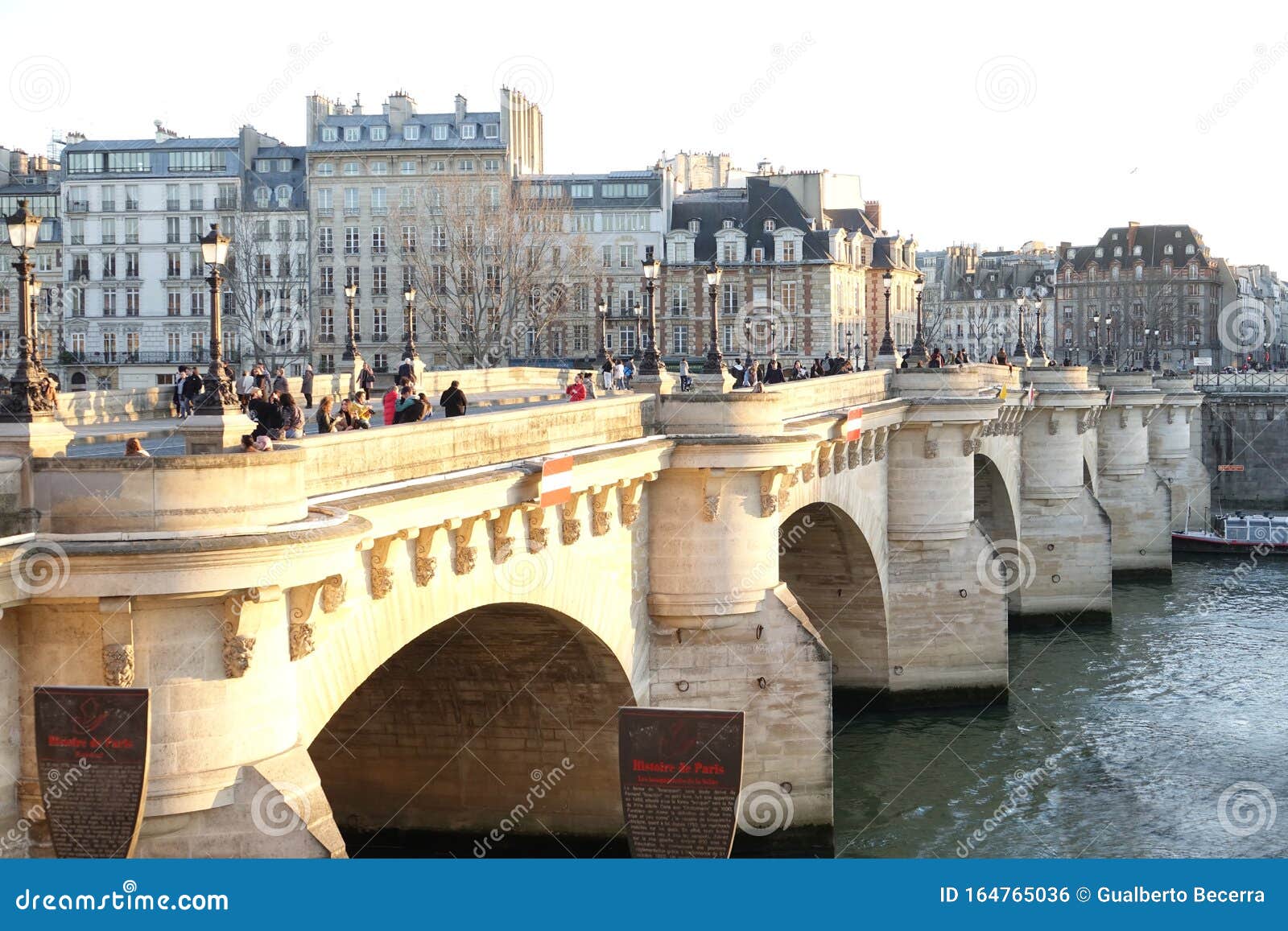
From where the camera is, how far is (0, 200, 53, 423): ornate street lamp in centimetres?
1401

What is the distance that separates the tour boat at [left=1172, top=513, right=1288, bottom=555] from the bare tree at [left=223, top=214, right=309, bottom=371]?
140 ft

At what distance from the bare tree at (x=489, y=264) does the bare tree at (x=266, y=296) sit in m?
6.51

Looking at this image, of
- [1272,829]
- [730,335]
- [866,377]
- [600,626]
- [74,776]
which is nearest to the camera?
[74,776]

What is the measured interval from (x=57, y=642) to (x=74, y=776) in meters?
1.10

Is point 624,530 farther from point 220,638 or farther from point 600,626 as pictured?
point 220,638

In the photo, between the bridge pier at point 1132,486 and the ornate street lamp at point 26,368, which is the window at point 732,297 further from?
the ornate street lamp at point 26,368

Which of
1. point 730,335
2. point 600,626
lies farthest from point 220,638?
point 730,335

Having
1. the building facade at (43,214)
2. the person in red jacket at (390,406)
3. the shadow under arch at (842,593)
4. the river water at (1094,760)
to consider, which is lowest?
the river water at (1094,760)

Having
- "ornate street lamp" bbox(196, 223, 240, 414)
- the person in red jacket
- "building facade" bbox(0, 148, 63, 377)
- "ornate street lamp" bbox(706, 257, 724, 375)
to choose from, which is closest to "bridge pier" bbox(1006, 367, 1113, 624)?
"ornate street lamp" bbox(706, 257, 724, 375)

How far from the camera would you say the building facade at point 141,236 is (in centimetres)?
9419

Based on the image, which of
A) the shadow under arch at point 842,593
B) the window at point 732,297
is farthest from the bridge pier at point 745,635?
the window at point 732,297

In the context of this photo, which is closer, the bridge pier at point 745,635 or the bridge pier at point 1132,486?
the bridge pier at point 745,635

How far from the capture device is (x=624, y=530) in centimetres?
2522

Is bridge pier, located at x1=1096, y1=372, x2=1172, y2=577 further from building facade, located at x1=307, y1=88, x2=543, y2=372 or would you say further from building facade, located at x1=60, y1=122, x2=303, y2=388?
building facade, located at x1=60, y1=122, x2=303, y2=388
